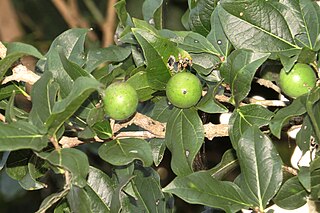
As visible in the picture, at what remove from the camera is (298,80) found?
97 cm

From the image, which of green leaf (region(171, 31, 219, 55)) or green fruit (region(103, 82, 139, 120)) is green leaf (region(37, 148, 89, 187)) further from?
green leaf (region(171, 31, 219, 55))

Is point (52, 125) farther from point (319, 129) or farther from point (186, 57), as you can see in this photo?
point (319, 129)

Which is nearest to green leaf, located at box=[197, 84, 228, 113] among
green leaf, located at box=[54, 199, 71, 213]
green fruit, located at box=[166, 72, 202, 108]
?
green fruit, located at box=[166, 72, 202, 108]

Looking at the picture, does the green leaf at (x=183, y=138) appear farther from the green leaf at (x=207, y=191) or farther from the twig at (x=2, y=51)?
the twig at (x=2, y=51)

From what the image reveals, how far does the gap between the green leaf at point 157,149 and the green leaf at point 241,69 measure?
13 cm

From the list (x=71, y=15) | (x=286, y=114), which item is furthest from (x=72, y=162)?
(x=71, y=15)

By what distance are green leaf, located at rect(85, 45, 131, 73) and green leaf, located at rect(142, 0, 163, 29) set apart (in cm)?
9

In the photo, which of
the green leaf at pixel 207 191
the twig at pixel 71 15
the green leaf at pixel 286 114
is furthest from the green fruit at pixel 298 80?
the twig at pixel 71 15

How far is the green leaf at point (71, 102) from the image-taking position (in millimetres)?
857

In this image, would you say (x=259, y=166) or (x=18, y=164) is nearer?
(x=259, y=166)

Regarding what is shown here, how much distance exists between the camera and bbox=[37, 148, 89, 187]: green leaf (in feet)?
2.92

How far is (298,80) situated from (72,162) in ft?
1.03

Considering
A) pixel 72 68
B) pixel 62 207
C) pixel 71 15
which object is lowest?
pixel 71 15

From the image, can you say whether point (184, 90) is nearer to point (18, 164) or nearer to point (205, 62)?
point (205, 62)
